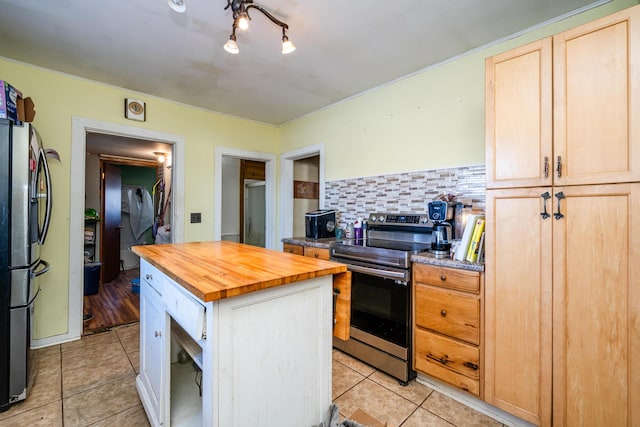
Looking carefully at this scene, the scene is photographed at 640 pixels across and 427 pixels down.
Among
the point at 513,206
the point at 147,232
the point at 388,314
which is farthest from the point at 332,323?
the point at 147,232

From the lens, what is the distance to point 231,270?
1167 mm

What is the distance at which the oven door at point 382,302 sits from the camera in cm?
194

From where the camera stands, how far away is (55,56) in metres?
2.29

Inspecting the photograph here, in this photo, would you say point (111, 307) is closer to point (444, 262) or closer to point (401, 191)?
point (401, 191)

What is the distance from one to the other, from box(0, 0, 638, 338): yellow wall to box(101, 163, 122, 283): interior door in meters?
2.28

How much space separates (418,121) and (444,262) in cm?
135

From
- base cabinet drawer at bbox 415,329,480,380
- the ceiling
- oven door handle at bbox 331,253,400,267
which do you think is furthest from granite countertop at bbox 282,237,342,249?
the ceiling

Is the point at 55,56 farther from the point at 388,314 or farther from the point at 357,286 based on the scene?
the point at 388,314

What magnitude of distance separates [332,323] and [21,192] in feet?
6.52

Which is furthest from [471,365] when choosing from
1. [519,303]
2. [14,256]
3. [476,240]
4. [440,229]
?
[14,256]

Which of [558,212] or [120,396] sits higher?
[558,212]

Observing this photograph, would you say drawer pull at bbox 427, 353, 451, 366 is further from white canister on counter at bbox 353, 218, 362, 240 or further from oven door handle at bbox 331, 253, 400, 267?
white canister on counter at bbox 353, 218, 362, 240

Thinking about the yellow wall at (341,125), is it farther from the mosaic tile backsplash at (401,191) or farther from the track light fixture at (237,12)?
the track light fixture at (237,12)

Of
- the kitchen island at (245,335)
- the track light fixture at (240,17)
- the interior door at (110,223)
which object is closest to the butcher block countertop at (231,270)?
the kitchen island at (245,335)
